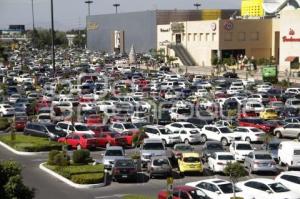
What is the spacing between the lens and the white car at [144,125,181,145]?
40.6 metres

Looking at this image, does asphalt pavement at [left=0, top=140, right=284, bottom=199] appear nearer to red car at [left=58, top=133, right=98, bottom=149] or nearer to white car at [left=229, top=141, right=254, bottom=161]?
white car at [left=229, top=141, right=254, bottom=161]

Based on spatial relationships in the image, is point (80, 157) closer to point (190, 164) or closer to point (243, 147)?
point (190, 164)

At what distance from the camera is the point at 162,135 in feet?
134

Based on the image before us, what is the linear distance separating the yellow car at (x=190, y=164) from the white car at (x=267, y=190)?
20.2 ft

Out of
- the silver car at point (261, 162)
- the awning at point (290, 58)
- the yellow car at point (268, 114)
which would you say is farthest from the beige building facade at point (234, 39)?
the silver car at point (261, 162)

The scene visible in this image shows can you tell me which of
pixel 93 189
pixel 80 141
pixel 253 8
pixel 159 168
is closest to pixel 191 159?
pixel 159 168

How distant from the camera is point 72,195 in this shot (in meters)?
27.6

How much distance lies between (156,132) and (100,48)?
123363mm

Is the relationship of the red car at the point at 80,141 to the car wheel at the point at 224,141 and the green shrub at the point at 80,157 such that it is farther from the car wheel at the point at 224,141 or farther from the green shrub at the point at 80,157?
the car wheel at the point at 224,141

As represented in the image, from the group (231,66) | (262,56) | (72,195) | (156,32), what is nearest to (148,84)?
(231,66)

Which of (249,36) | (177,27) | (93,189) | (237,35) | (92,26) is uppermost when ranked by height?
(92,26)

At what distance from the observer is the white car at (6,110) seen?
54906 millimetres

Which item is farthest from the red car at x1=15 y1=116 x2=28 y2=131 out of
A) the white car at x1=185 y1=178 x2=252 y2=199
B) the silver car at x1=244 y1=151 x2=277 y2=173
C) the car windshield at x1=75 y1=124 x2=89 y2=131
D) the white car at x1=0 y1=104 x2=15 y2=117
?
the white car at x1=185 y1=178 x2=252 y2=199

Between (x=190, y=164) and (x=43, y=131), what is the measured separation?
15.0 m
